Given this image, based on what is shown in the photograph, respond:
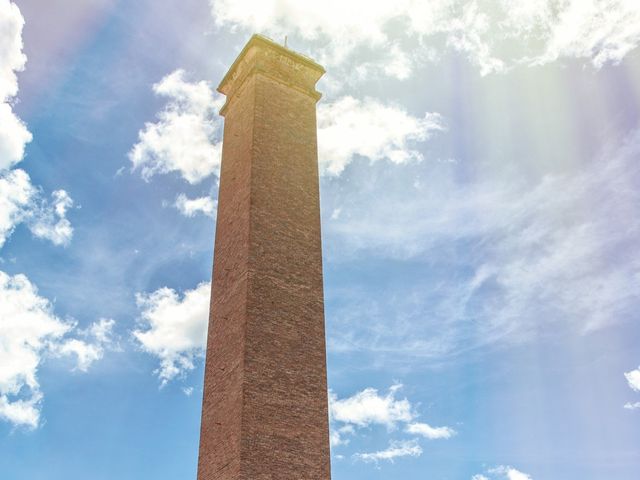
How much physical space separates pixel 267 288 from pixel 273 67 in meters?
7.34

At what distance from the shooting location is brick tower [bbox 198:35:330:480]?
14203mm

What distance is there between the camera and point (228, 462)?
13.8 metres

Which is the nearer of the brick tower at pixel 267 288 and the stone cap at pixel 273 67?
the brick tower at pixel 267 288

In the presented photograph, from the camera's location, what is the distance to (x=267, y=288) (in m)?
15.8

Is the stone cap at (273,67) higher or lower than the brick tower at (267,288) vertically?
higher

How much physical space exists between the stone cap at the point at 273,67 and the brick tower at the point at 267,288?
0.03 metres

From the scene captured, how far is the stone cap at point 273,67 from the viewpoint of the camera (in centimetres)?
1958

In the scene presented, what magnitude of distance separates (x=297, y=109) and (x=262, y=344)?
7783 millimetres

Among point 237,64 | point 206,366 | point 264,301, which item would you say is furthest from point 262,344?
point 237,64

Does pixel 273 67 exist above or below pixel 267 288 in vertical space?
above

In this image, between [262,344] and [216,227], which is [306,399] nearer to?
[262,344]

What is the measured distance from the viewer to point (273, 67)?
19.7 m

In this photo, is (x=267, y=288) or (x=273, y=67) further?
(x=273, y=67)

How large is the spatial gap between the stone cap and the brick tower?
34 mm
